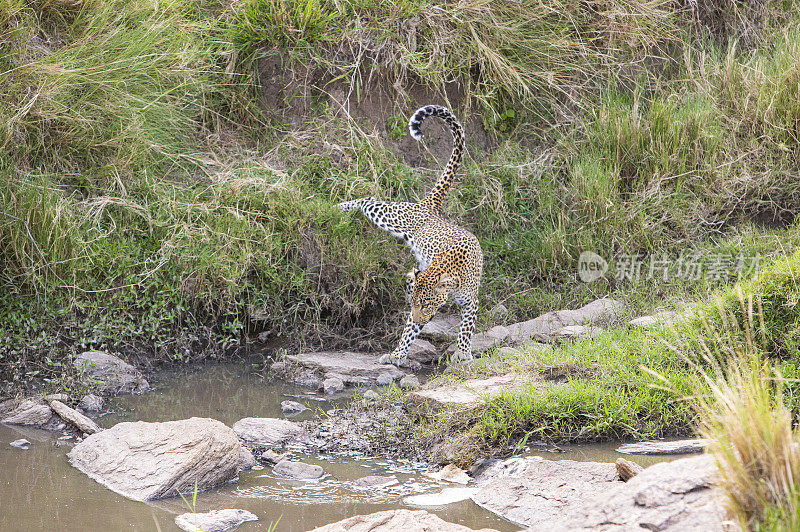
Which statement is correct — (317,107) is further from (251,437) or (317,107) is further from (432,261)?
(251,437)

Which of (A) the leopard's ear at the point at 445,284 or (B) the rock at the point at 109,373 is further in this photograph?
(A) the leopard's ear at the point at 445,284

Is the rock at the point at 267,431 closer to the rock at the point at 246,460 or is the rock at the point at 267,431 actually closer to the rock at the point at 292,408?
the rock at the point at 246,460

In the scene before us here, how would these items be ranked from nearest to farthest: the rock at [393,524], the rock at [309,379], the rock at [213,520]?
the rock at [393,524] < the rock at [213,520] < the rock at [309,379]

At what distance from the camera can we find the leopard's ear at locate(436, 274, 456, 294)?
23.1ft

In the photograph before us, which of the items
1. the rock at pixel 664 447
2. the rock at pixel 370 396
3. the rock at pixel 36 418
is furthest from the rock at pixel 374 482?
the rock at pixel 36 418

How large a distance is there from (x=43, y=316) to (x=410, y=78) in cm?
460

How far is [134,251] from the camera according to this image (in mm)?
6922

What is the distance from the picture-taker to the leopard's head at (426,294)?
22.8 feet

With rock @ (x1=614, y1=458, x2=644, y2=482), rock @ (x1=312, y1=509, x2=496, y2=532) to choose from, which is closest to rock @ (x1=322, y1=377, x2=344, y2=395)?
rock @ (x1=312, y1=509, x2=496, y2=532)

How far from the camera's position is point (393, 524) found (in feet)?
12.3

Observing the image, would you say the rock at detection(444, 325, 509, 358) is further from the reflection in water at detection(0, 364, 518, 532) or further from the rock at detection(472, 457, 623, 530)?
the rock at detection(472, 457, 623, 530)

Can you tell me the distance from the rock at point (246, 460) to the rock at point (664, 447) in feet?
7.27

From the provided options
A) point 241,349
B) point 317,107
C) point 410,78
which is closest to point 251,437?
point 241,349

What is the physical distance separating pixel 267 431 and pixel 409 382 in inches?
55.9
